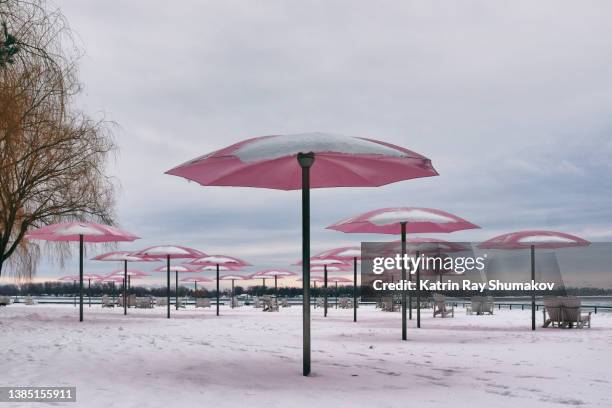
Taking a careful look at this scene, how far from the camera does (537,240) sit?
52.7 ft

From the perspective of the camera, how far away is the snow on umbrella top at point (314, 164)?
6859 millimetres

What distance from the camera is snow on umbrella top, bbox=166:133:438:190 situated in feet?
22.5

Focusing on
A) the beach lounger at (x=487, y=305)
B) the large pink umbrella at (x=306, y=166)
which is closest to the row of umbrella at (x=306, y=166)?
the large pink umbrella at (x=306, y=166)

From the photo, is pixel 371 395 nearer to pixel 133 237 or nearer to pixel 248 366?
pixel 248 366

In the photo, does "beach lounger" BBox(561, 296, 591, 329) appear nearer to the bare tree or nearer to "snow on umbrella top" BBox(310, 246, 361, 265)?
"snow on umbrella top" BBox(310, 246, 361, 265)

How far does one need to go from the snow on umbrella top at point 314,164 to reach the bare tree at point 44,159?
7.00 metres

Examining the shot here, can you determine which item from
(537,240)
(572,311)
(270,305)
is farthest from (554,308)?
(270,305)

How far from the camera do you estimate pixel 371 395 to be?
6.34m

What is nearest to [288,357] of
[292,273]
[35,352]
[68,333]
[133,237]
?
[35,352]

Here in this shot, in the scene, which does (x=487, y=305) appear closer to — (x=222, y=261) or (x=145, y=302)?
(x=222, y=261)

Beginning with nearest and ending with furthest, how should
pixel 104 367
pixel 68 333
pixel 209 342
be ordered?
pixel 104 367 < pixel 209 342 < pixel 68 333

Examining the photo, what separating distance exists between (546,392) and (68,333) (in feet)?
31.5

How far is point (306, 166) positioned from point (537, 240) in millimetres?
10197

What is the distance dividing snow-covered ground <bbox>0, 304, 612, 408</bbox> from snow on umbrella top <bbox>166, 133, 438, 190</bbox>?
237 centimetres
